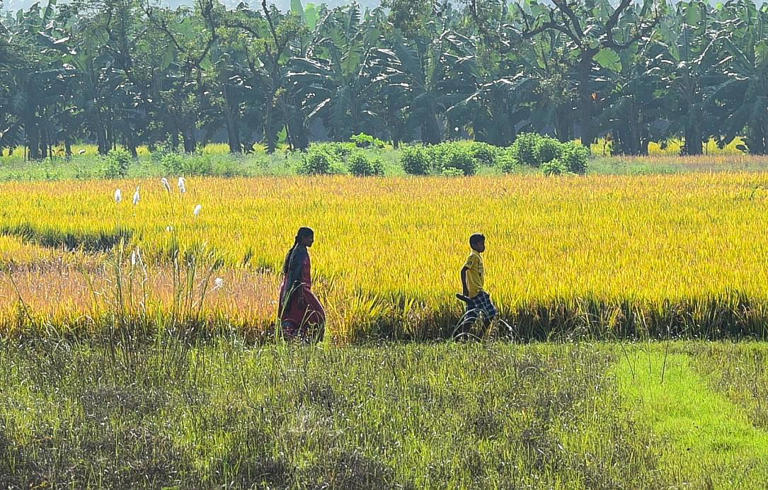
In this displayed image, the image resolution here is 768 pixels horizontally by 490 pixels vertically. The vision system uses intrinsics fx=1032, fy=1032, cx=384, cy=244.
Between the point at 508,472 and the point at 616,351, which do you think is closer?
the point at 508,472

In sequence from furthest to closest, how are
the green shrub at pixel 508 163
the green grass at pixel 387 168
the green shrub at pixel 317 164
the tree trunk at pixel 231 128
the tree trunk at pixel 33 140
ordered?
the tree trunk at pixel 33 140 → the tree trunk at pixel 231 128 → the green shrub at pixel 508 163 → the green shrub at pixel 317 164 → the green grass at pixel 387 168

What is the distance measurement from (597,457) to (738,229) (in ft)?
28.3

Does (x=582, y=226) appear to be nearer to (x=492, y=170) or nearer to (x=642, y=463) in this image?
(x=642, y=463)

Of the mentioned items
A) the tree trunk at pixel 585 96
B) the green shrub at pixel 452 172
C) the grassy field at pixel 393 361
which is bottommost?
the grassy field at pixel 393 361

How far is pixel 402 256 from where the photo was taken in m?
11.5

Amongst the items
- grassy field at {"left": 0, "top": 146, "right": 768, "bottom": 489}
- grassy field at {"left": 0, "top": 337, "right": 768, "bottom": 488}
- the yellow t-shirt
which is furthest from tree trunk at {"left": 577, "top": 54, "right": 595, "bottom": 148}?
grassy field at {"left": 0, "top": 337, "right": 768, "bottom": 488}

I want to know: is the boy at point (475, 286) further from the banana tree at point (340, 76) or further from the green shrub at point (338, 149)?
the banana tree at point (340, 76)

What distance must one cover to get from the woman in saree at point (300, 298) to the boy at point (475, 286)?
1158 mm

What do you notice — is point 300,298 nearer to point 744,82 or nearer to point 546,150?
point 546,150

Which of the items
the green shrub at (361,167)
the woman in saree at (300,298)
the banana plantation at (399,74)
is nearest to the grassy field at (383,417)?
the woman in saree at (300,298)

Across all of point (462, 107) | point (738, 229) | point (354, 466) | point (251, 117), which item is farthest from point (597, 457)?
point (251, 117)

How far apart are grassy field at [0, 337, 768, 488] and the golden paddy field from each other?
63 cm

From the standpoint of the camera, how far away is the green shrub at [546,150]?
30.0m

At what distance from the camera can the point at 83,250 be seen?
14.2 meters
